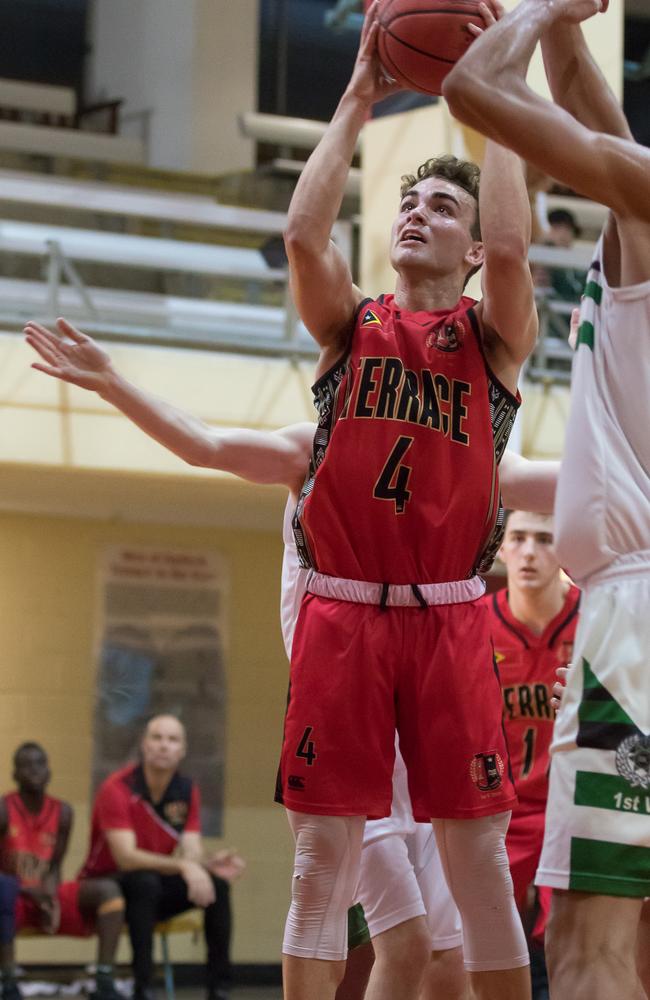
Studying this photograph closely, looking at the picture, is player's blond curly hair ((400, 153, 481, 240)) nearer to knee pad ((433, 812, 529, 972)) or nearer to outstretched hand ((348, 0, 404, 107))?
outstretched hand ((348, 0, 404, 107))

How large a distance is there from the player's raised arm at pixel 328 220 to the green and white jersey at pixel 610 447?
0.74 meters

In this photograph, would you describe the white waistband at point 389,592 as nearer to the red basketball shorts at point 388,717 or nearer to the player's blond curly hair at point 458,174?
the red basketball shorts at point 388,717

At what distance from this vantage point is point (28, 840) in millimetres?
8438

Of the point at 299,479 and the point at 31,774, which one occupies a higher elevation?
the point at 299,479

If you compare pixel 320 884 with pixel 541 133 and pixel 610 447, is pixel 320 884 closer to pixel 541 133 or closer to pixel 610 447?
pixel 610 447

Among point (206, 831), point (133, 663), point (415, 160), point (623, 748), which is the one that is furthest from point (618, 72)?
point (623, 748)

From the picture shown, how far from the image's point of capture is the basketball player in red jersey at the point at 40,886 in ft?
25.7

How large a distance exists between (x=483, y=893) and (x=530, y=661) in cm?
282

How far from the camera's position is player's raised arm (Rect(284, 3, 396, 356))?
3209 millimetres

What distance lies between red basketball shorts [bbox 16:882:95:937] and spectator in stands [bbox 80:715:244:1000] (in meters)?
0.15

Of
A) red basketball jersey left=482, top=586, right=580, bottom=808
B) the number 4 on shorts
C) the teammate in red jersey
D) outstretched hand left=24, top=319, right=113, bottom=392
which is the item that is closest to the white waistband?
the number 4 on shorts

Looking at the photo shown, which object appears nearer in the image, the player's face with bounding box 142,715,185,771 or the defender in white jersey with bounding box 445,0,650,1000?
the defender in white jersey with bounding box 445,0,650,1000

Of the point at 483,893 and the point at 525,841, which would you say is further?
the point at 525,841

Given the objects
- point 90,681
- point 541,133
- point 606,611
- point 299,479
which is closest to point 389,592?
point 299,479
